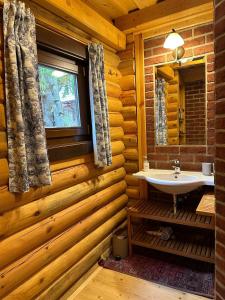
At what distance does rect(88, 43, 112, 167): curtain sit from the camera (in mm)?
2258

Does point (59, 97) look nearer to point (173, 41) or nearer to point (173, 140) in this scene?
point (173, 41)

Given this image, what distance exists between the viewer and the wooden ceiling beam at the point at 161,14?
89.1 inches

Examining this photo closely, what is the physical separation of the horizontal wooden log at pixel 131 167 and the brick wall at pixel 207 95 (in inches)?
8.3

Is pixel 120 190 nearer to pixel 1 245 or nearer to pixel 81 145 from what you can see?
pixel 81 145

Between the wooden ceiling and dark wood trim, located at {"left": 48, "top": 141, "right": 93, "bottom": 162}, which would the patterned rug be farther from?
the wooden ceiling

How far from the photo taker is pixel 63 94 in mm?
2184

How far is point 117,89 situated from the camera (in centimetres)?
287

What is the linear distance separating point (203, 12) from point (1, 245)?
273 cm

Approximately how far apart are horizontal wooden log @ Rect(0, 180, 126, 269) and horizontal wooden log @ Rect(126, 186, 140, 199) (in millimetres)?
447

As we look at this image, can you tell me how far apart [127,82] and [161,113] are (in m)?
0.59

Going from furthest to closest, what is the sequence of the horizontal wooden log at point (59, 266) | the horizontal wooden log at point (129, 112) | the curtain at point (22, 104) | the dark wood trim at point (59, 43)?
the horizontal wooden log at point (129, 112) → the dark wood trim at point (59, 43) → the horizontal wooden log at point (59, 266) → the curtain at point (22, 104)

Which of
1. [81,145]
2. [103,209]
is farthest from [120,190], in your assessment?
[81,145]

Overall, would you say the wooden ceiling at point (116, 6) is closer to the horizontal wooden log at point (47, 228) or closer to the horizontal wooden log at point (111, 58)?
the horizontal wooden log at point (111, 58)

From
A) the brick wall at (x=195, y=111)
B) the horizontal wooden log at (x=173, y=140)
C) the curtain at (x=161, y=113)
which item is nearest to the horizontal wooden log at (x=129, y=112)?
the curtain at (x=161, y=113)
